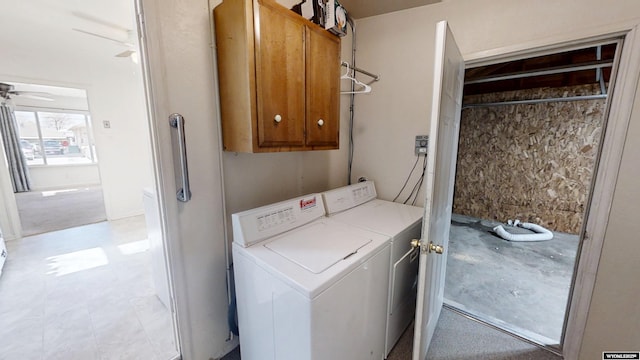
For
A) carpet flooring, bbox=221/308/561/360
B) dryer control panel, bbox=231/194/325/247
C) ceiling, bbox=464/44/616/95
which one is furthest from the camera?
ceiling, bbox=464/44/616/95

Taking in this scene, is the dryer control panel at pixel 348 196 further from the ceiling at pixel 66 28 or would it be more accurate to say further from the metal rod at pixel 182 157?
the ceiling at pixel 66 28

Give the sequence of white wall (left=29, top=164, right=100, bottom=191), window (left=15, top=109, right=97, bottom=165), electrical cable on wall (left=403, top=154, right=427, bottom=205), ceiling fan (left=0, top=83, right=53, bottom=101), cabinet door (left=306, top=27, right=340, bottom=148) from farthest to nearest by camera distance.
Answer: white wall (left=29, top=164, right=100, bottom=191), window (left=15, top=109, right=97, bottom=165), ceiling fan (left=0, top=83, right=53, bottom=101), electrical cable on wall (left=403, top=154, right=427, bottom=205), cabinet door (left=306, top=27, right=340, bottom=148)

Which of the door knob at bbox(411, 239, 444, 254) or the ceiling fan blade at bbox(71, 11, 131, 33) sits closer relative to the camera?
the door knob at bbox(411, 239, 444, 254)

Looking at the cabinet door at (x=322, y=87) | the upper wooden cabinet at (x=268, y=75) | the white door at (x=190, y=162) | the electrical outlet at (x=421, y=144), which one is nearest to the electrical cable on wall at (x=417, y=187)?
the electrical outlet at (x=421, y=144)

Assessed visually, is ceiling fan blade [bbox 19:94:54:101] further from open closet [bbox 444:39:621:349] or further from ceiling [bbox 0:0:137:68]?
open closet [bbox 444:39:621:349]

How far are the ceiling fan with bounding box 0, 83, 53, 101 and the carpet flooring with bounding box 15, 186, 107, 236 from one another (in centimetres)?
227

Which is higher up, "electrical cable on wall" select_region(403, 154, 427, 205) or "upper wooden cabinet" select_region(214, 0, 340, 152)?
"upper wooden cabinet" select_region(214, 0, 340, 152)

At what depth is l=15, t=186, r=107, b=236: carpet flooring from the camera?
3.84m

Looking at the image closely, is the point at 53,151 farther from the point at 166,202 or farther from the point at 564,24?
the point at 564,24

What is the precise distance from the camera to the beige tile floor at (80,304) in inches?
66.4

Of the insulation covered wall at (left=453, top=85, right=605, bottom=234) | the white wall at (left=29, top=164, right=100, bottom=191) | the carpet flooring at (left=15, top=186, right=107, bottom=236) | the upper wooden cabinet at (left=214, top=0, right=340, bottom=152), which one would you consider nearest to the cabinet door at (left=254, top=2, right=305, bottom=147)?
the upper wooden cabinet at (left=214, top=0, right=340, bottom=152)

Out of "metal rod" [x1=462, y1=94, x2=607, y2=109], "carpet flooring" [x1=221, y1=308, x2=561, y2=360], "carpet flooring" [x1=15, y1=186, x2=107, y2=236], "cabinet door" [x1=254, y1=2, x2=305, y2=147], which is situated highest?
"metal rod" [x1=462, y1=94, x2=607, y2=109]

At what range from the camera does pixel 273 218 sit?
Result: 147 centimetres

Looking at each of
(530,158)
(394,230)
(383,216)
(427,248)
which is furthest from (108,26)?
(530,158)
